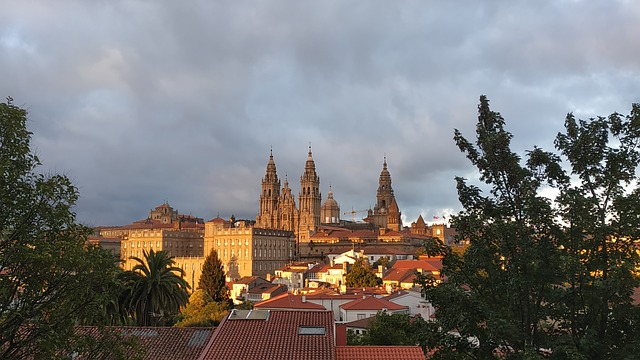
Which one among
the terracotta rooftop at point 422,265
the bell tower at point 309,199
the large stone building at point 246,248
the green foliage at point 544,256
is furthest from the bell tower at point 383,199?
the green foliage at point 544,256

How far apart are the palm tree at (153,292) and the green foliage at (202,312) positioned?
960cm

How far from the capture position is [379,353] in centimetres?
1855

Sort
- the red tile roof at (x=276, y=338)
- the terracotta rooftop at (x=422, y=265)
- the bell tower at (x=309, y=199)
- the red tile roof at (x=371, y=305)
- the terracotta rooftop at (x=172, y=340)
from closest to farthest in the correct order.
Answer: the red tile roof at (x=276, y=338)
the terracotta rooftop at (x=172, y=340)
the red tile roof at (x=371, y=305)
the terracotta rooftop at (x=422, y=265)
the bell tower at (x=309, y=199)

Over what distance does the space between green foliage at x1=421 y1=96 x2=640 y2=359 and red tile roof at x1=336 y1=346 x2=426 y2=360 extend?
8184 mm

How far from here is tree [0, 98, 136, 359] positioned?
28.9 ft

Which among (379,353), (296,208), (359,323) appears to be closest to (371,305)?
(359,323)

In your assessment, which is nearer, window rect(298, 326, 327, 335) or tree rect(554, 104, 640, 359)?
tree rect(554, 104, 640, 359)

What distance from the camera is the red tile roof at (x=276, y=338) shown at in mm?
18141

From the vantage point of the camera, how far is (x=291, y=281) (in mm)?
81125

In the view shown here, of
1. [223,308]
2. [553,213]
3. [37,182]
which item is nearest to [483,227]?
[553,213]

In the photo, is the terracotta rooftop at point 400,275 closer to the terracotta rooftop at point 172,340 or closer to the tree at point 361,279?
the tree at point 361,279

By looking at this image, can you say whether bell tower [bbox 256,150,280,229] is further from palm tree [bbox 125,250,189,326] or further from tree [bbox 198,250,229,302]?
palm tree [bbox 125,250,189,326]

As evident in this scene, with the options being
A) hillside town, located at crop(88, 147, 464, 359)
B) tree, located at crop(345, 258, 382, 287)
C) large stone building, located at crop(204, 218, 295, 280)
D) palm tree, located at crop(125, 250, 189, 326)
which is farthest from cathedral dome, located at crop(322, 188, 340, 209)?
palm tree, located at crop(125, 250, 189, 326)

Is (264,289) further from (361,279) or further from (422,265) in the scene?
(422,265)
